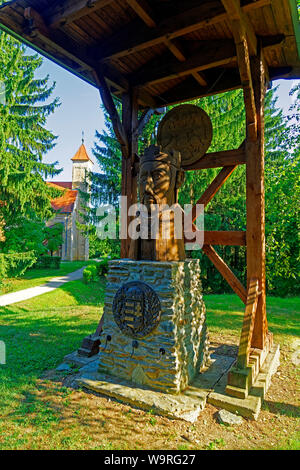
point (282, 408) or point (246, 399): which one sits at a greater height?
point (246, 399)

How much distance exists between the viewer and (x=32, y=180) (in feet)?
37.2

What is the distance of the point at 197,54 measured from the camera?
4.07 metres

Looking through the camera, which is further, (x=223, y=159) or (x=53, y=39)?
(x=223, y=159)

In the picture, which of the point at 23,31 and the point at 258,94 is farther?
the point at 258,94

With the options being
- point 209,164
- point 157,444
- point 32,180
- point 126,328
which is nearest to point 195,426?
point 157,444

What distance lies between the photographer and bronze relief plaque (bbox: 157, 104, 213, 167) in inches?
174

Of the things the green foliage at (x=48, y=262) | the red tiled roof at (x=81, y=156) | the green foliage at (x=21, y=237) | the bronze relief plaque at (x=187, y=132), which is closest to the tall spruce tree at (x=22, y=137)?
the green foliage at (x=21, y=237)

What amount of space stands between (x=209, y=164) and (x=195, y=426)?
3515mm

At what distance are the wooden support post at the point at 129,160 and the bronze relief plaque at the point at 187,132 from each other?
566 mm

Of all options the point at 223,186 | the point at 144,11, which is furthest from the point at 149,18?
the point at 223,186

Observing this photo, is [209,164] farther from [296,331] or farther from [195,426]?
[296,331]

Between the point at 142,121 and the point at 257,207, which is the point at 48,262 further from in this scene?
the point at 257,207

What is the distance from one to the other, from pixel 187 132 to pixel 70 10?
232cm

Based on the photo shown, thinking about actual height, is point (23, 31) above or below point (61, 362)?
above
